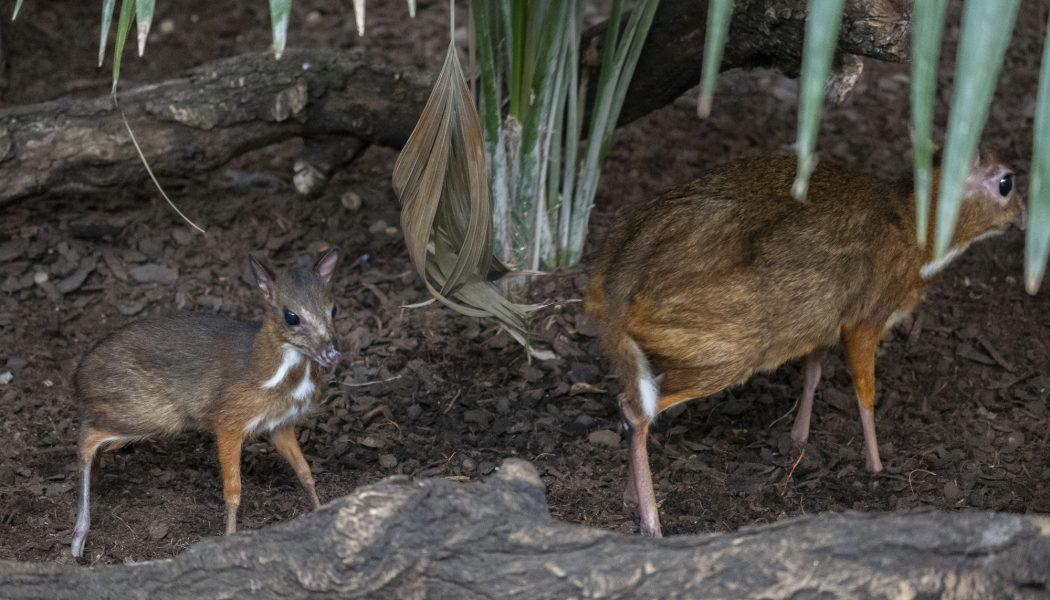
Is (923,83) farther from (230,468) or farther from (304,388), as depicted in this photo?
(230,468)

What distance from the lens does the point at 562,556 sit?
276 centimetres

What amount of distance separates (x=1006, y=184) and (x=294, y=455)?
3071 mm

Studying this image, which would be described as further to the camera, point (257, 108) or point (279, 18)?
point (257, 108)

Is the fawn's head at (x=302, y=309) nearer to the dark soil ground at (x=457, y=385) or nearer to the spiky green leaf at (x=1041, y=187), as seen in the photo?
the dark soil ground at (x=457, y=385)

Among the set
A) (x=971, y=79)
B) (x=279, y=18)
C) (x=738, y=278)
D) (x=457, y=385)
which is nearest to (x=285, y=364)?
(x=457, y=385)

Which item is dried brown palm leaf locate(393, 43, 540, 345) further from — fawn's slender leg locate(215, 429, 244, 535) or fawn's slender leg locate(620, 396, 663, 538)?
fawn's slender leg locate(215, 429, 244, 535)

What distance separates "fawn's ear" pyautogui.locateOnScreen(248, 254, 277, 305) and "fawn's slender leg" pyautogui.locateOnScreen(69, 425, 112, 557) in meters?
0.80

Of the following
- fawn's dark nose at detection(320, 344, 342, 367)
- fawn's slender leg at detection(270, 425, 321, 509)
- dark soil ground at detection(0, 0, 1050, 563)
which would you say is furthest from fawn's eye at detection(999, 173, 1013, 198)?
fawn's slender leg at detection(270, 425, 321, 509)

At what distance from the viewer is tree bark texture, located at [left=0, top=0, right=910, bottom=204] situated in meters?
5.52

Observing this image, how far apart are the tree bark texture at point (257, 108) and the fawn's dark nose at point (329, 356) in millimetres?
1780

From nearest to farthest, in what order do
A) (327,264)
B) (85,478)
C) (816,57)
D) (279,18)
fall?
(816,57)
(279,18)
(85,478)
(327,264)

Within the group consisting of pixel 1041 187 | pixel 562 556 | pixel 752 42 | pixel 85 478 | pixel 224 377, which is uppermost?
pixel 1041 187

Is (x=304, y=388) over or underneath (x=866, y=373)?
over

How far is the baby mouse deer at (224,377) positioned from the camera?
14.9 ft
